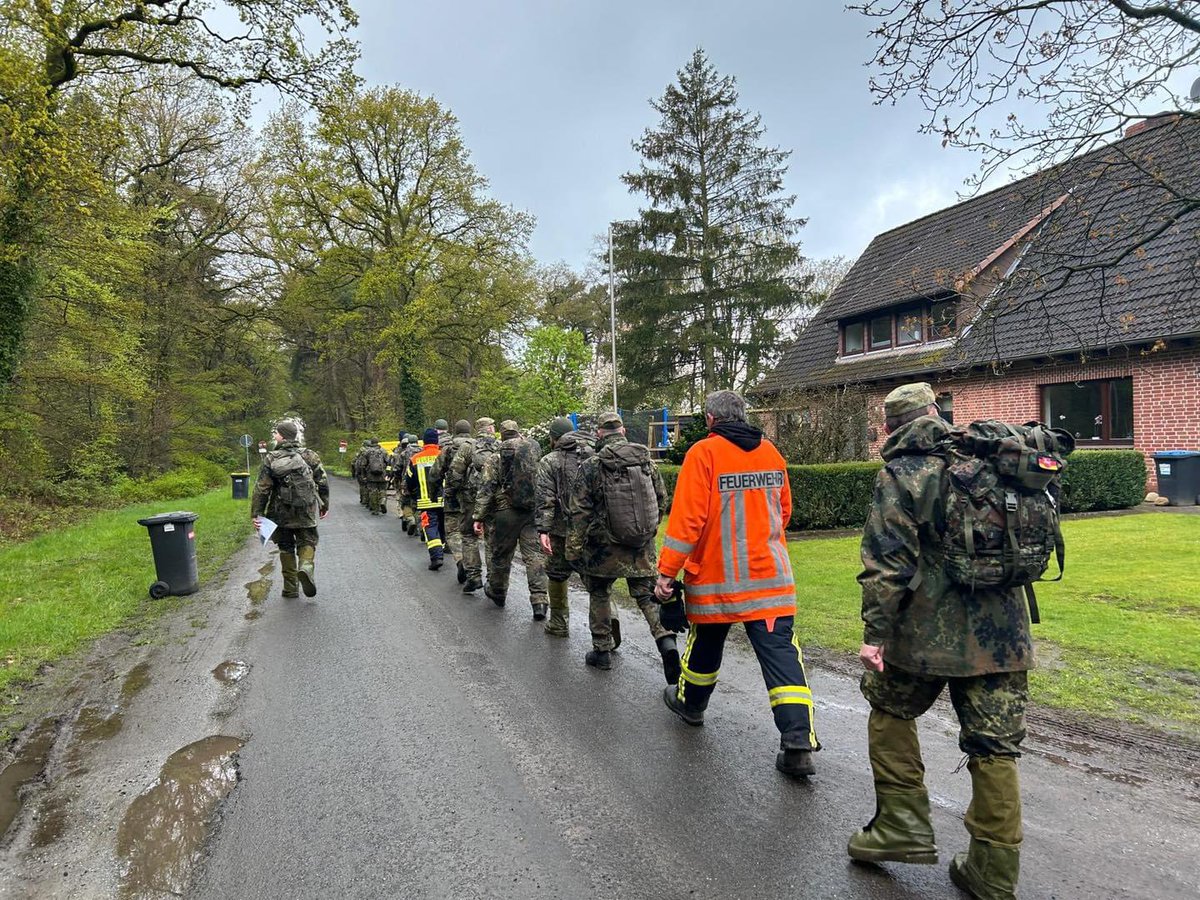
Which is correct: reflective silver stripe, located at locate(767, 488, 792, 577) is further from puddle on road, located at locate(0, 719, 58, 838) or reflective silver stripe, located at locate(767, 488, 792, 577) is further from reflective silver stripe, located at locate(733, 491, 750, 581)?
puddle on road, located at locate(0, 719, 58, 838)

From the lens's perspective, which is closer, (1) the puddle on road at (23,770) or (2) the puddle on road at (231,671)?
(1) the puddle on road at (23,770)

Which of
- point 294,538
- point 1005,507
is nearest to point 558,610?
point 294,538

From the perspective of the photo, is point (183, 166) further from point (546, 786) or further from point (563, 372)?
point (546, 786)

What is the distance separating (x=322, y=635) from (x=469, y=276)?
2578cm

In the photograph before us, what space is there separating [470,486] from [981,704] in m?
6.75

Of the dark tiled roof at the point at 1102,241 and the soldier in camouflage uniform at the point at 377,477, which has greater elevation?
the dark tiled roof at the point at 1102,241

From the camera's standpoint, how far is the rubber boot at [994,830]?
99.8 inches

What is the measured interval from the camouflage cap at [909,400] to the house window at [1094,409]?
1472cm

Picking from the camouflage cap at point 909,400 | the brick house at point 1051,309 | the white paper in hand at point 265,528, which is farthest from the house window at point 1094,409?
the white paper in hand at point 265,528

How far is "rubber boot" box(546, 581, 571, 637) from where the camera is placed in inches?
253

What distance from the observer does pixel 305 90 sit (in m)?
13.9

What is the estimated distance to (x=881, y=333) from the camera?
68.4ft

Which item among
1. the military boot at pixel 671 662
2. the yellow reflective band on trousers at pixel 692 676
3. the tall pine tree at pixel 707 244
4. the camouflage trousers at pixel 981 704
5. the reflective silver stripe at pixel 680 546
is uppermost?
the tall pine tree at pixel 707 244

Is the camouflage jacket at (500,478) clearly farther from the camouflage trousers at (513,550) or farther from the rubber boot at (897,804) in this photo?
the rubber boot at (897,804)
